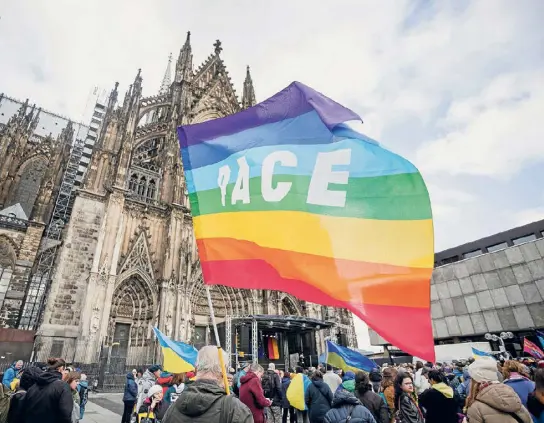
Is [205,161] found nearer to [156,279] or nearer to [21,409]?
[21,409]

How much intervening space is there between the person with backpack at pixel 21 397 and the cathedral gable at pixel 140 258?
1681cm

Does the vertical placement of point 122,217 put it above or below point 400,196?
above

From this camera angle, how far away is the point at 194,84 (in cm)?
3003

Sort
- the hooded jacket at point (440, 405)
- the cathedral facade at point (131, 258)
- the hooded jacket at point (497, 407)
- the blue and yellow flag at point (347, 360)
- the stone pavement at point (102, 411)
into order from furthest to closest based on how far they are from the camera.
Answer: the cathedral facade at point (131, 258), the blue and yellow flag at point (347, 360), the stone pavement at point (102, 411), the hooded jacket at point (440, 405), the hooded jacket at point (497, 407)

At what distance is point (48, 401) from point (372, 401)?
12.6ft

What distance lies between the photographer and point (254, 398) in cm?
439

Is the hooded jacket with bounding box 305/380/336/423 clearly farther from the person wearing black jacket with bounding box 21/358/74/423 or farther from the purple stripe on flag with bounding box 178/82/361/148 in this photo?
the purple stripe on flag with bounding box 178/82/361/148

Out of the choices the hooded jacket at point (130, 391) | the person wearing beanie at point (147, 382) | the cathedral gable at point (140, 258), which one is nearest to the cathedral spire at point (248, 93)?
the cathedral gable at point (140, 258)

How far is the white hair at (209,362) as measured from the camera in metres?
2.14

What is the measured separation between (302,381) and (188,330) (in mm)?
14482

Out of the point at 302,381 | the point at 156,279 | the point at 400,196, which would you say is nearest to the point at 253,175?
the point at 400,196

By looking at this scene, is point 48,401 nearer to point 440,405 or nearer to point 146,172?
point 440,405

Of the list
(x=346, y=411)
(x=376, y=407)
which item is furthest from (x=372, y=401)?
(x=346, y=411)

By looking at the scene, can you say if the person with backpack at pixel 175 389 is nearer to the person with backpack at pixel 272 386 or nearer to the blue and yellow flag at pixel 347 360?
the person with backpack at pixel 272 386
